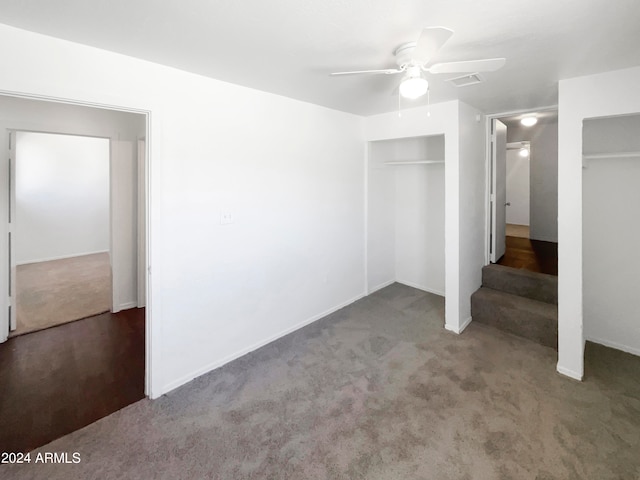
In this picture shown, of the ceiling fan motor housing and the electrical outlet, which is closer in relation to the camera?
the ceiling fan motor housing

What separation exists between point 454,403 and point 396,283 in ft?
9.04

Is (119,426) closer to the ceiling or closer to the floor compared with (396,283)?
closer to the floor

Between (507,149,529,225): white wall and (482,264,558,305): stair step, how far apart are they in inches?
205

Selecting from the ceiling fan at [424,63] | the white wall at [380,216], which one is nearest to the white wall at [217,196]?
the white wall at [380,216]

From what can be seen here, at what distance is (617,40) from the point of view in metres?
1.90

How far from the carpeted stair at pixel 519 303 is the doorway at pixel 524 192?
0.33 meters

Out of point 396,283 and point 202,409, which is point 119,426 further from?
point 396,283

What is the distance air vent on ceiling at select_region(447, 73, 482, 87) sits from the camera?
2475 mm

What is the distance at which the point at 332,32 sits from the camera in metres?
1.78

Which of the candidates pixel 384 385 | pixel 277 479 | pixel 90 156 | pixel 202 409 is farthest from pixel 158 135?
pixel 90 156

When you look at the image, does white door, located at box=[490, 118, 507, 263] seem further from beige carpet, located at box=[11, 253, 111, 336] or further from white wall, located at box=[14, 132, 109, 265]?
white wall, located at box=[14, 132, 109, 265]

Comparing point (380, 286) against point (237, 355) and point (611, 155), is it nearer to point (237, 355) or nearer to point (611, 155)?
point (237, 355)

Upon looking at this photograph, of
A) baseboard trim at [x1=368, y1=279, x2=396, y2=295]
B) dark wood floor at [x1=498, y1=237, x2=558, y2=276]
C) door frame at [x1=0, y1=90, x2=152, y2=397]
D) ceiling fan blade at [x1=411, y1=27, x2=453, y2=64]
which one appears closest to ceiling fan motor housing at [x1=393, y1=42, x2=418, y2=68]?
ceiling fan blade at [x1=411, y1=27, x2=453, y2=64]

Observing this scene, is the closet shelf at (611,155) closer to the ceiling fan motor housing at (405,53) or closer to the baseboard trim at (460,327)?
the baseboard trim at (460,327)
